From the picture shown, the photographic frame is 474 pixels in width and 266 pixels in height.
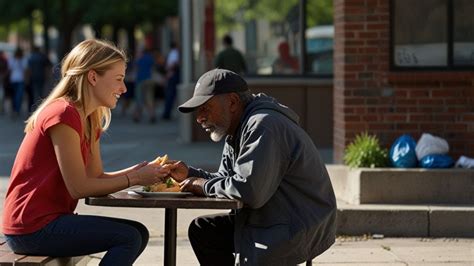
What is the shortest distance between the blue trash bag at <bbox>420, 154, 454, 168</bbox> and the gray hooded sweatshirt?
12.7 ft

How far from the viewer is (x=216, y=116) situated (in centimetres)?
556

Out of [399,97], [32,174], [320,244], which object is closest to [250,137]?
[320,244]

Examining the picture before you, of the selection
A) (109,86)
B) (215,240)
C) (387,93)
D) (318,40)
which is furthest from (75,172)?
(318,40)

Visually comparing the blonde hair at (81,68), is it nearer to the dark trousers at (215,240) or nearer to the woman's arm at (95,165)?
the woman's arm at (95,165)

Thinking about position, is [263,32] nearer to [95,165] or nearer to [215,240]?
[215,240]

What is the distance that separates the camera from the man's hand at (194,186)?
5.68 meters

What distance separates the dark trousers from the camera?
6.08m

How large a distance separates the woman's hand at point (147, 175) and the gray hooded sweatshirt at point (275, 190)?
0.91ft

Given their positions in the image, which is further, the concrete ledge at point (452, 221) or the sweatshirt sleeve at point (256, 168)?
the concrete ledge at point (452, 221)

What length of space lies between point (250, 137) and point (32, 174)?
110cm

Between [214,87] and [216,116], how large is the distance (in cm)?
15

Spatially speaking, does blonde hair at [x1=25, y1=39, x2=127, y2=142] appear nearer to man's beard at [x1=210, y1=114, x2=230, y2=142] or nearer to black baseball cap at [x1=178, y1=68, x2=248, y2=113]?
black baseball cap at [x1=178, y1=68, x2=248, y2=113]

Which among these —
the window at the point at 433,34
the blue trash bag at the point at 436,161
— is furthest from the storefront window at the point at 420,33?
the blue trash bag at the point at 436,161

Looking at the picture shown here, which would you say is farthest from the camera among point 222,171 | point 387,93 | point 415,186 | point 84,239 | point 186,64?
point 186,64
